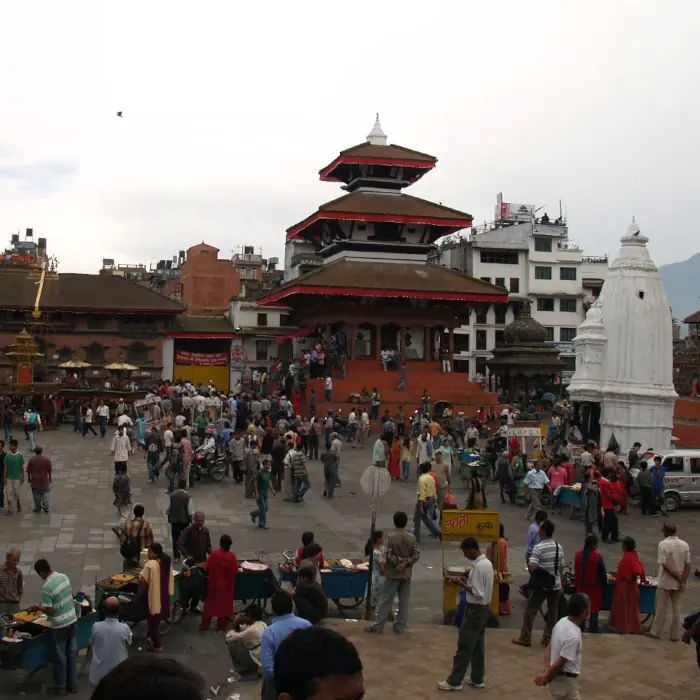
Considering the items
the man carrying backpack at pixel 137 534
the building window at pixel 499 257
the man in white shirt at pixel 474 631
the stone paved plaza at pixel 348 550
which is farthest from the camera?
the building window at pixel 499 257

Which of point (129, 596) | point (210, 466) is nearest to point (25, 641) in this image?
point (129, 596)

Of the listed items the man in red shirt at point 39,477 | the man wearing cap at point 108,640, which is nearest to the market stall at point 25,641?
the man wearing cap at point 108,640

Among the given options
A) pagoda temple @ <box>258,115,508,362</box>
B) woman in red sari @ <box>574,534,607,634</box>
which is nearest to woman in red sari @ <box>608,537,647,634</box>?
woman in red sari @ <box>574,534,607,634</box>

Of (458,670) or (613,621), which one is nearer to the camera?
(458,670)

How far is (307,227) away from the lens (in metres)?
45.8

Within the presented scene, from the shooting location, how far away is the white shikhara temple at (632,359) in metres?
26.8

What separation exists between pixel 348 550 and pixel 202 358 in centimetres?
3756

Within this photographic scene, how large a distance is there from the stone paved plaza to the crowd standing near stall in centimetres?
34

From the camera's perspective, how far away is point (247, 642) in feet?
30.5

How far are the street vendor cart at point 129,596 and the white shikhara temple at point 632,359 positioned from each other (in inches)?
748

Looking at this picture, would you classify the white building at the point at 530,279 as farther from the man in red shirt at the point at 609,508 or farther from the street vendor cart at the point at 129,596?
the street vendor cart at the point at 129,596

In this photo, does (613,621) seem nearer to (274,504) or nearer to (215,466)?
(274,504)

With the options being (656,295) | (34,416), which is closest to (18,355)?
(34,416)

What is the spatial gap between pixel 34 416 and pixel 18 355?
13087mm
